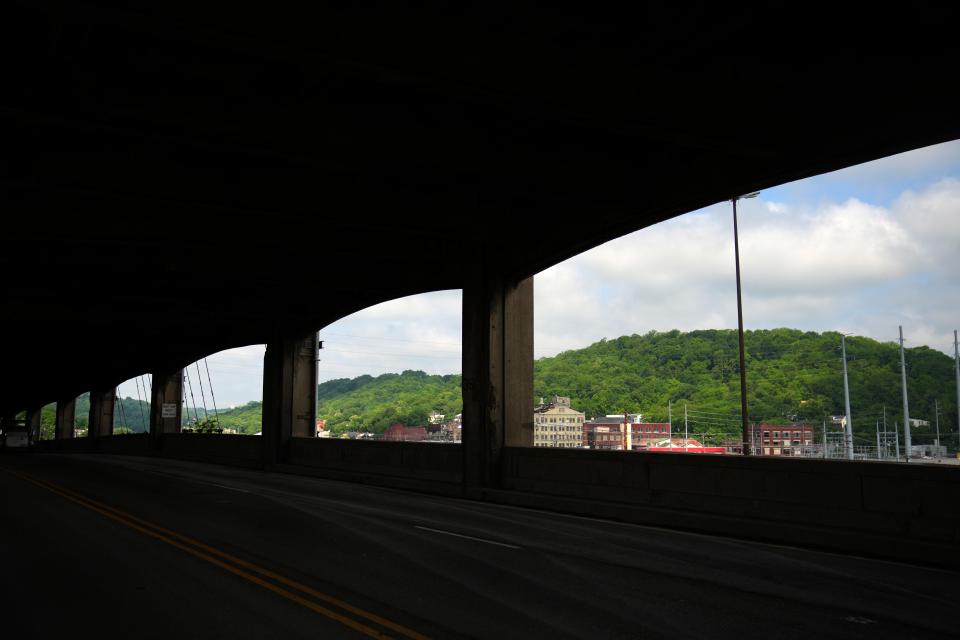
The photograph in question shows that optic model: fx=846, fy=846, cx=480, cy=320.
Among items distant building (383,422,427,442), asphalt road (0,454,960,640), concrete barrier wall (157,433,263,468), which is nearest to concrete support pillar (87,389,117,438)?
distant building (383,422,427,442)

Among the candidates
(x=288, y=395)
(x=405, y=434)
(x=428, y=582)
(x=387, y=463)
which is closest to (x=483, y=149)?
(x=428, y=582)

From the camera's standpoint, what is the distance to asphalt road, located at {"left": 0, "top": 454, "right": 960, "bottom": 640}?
24.5 feet

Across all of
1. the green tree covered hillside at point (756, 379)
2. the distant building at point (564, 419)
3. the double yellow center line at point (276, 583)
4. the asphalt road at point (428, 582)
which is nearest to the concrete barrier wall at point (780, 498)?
the asphalt road at point (428, 582)

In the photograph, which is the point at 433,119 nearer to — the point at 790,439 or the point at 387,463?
the point at 387,463

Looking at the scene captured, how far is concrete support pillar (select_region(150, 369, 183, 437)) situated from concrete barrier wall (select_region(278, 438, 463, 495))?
24.6 meters

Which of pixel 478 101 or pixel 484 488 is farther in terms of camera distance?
pixel 484 488

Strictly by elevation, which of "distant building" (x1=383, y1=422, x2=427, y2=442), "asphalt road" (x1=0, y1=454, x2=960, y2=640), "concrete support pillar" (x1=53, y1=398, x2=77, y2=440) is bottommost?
"asphalt road" (x1=0, y1=454, x2=960, y2=640)

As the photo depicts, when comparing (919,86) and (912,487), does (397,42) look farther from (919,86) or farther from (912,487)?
(912,487)

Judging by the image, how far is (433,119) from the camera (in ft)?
49.4

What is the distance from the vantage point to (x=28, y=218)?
19672 millimetres

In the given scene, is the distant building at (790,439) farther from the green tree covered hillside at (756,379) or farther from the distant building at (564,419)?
the distant building at (564,419)

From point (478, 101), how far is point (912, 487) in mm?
8226

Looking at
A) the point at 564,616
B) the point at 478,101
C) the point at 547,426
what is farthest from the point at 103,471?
the point at 547,426

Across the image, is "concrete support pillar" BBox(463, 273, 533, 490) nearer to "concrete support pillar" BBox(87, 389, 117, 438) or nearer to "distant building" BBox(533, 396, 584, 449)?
"distant building" BBox(533, 396, 584, 449)
